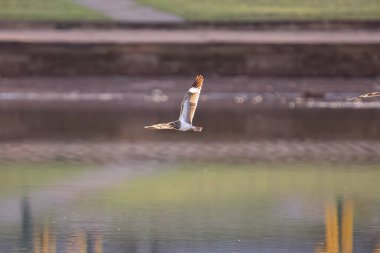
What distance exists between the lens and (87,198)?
1384 cm

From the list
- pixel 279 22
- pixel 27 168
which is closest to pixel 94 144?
pixel 27 168

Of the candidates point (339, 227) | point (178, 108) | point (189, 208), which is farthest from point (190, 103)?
point (178, 108)

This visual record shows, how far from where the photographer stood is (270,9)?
85.7 feet

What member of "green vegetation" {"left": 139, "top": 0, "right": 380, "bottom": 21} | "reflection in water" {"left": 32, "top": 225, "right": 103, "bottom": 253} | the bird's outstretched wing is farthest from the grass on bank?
"green vegetation" {"left": 139, "top": 0, "right": 380, "bottom": 21}

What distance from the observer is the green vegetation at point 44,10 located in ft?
82.3

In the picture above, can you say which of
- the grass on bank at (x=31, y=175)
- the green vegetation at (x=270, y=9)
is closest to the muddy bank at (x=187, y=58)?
the green vegetation at (x=270, y=9)

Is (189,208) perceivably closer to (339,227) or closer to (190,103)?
(339,227)

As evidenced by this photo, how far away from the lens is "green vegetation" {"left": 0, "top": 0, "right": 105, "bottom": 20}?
25078mm

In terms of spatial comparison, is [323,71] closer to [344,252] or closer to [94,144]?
[94,144]

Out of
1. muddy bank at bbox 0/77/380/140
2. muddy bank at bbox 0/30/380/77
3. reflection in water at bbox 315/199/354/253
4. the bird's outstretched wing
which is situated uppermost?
the bird's outstretched wing

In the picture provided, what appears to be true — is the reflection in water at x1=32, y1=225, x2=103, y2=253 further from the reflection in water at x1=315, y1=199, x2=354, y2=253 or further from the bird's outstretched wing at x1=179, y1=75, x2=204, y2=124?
the reflection in water at x1=315, y1=199, x2=354, y2=253

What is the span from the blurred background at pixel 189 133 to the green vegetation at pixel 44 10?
0.11ft

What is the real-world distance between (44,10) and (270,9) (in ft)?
11.3

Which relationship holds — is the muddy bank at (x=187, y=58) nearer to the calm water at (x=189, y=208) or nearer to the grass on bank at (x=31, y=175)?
the calm water at (x=189, y=208)
